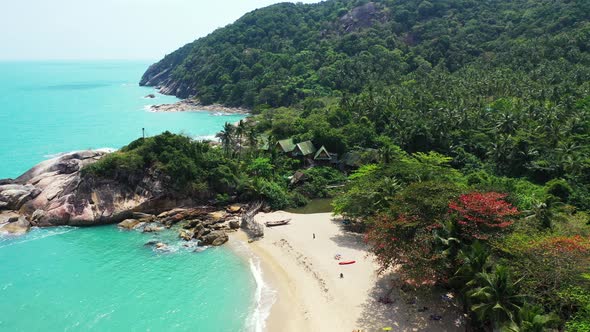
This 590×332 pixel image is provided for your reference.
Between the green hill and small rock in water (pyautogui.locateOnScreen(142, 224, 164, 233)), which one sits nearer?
small rock in water (pyautogui.locateOnScreen(142, 224, 164, 233))

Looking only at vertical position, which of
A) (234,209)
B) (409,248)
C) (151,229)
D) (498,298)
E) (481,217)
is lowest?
(151,229)

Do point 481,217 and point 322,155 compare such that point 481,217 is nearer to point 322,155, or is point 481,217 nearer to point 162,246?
point 162,246

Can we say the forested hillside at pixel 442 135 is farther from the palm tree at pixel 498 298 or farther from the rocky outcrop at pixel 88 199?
the rocky outcrop at pixel 88 199

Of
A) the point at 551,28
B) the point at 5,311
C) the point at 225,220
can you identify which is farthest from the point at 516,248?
the point at 551,28

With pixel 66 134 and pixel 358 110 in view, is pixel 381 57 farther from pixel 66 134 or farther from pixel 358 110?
pixel 66 134

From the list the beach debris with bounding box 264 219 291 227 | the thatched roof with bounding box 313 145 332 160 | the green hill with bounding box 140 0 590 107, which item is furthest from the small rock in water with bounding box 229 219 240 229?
the green hill with bounding box 140 0 590 107

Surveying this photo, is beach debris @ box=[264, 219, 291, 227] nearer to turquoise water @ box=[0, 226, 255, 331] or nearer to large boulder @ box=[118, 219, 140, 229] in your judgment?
turquoise water @ box=[0, 226, 255, 331]

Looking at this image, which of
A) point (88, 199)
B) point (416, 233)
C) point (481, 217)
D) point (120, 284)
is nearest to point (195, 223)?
point (120, 284)
